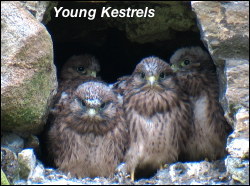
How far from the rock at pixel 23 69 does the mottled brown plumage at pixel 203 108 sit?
1.52m

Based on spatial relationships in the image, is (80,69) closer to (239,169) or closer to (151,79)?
(151,79)

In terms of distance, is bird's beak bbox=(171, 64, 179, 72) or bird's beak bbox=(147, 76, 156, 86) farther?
bird's beak bbox=(171, 64, 179, 72)

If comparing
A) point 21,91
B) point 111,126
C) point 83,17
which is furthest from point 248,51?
point 83,17

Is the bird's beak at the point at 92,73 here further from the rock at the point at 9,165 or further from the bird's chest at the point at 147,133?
the rock at the point at 9,165

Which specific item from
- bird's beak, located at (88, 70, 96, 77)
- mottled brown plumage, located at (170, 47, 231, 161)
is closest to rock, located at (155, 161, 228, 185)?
mottled brown plumage, located at (170, 47, 231, 161)

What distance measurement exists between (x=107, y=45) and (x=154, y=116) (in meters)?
1.96

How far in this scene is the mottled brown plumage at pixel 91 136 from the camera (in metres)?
6.12

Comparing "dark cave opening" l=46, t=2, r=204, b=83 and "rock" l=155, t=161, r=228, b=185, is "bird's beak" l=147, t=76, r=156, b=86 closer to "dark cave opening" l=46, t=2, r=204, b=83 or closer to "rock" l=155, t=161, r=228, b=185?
"rock" l=155, t=161, r=228, b=185

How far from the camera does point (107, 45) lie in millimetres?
8039

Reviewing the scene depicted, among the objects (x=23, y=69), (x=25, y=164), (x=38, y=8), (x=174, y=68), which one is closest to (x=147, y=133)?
(x=174, y=68)

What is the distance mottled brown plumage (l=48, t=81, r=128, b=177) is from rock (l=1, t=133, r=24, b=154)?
0.62 m

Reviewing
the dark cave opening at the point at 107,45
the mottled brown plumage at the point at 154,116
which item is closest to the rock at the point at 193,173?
the mottled brown plumage at the point at 154,116

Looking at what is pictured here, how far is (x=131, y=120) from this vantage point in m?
6.29

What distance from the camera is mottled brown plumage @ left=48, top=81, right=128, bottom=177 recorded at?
6.12 metres
